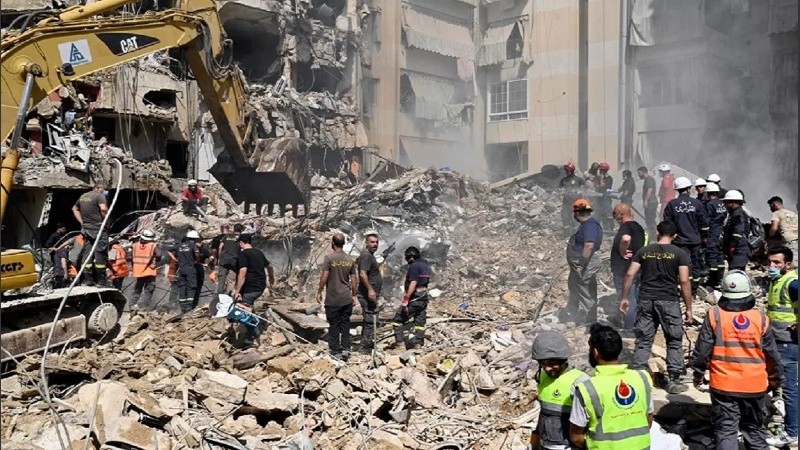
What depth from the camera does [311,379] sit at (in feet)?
20.7

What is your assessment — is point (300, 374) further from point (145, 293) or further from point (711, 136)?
point (711, 136)

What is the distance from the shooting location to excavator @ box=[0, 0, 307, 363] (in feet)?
18.3

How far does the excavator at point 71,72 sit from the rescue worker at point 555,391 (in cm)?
403

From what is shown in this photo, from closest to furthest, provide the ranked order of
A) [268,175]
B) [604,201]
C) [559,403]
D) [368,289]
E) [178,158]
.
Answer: [559,403]
[368,289]
[268,175]
[604,201]
[178,158]

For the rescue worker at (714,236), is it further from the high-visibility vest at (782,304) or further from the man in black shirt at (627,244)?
the high-visibility vest at (782,304)

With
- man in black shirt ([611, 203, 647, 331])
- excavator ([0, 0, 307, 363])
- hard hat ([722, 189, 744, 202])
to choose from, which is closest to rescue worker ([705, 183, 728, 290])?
hard hat ([722, 189, 744, 202])

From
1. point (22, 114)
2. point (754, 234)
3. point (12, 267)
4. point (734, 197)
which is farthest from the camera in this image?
point (754, 234)

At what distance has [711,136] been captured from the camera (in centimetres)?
2038

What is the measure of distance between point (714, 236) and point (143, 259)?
8.80 metres

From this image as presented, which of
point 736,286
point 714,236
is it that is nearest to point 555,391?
point 736,286

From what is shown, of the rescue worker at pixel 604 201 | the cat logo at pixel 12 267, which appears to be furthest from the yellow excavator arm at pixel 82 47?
the rescue worker at pixel 604 201

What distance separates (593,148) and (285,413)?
20.5 m

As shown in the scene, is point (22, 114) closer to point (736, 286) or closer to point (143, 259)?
point (736, 286)

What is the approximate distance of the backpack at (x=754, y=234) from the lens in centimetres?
880
